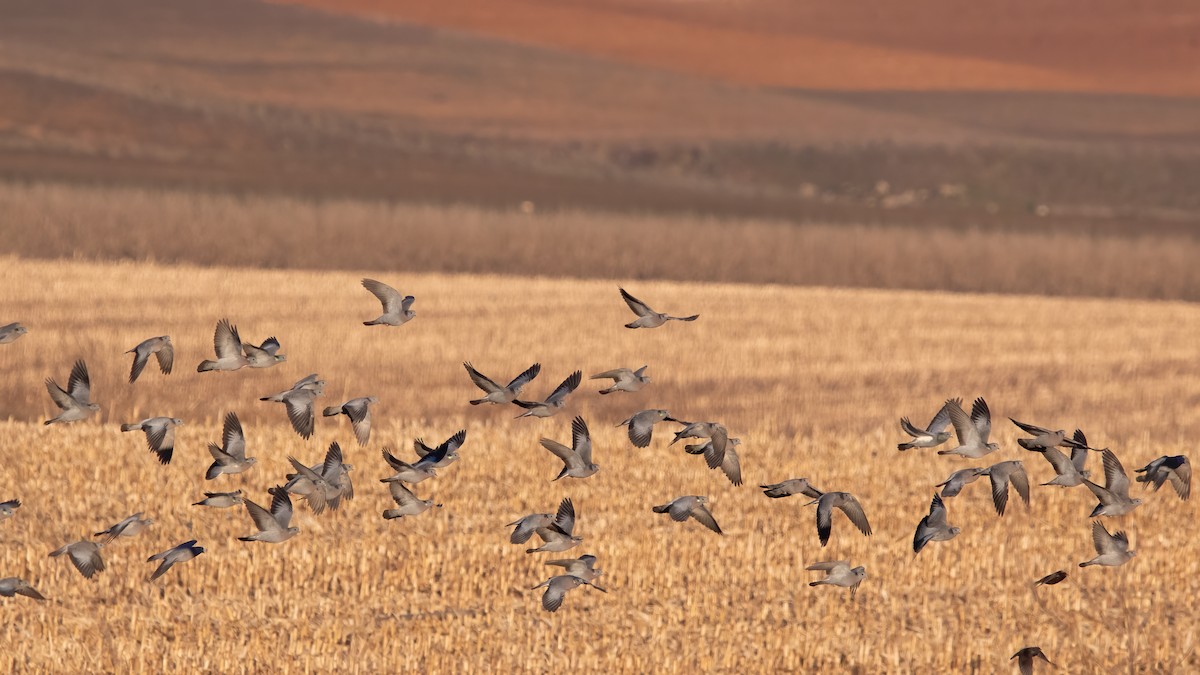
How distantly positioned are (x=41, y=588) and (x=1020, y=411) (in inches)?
523

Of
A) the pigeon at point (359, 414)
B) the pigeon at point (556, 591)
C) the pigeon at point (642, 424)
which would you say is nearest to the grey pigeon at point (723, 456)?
the pigeon at point (642, 424)

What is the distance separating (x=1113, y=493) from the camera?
39.7ft

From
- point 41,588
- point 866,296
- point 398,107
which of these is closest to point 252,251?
point 866,296

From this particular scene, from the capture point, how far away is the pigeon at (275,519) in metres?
11.0

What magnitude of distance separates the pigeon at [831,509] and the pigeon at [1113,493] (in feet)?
5.13

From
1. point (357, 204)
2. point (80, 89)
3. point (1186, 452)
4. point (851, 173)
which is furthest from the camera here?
point (851, 173)

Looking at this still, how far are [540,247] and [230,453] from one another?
98.8ft

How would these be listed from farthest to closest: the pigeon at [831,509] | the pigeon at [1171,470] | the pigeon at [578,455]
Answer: the pigeon at [578,455] < the pigeon at [1171,470] < the pigeon at [831,509]

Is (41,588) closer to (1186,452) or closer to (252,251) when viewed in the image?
(1186,452)

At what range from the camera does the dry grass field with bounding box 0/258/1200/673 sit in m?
10.5

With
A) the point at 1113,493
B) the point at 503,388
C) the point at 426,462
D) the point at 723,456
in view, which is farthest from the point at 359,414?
the point at 1113,493

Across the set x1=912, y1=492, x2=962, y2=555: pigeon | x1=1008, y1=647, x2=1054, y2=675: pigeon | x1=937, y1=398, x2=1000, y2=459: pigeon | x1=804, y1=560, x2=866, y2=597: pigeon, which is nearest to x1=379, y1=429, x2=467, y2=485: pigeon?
x1=804, y1=560, x2=866, y2=597: pigeon

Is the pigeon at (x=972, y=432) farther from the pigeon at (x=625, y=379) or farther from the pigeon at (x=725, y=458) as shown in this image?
the pigeon at (x=625, y=379)

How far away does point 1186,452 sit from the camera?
17.7m
